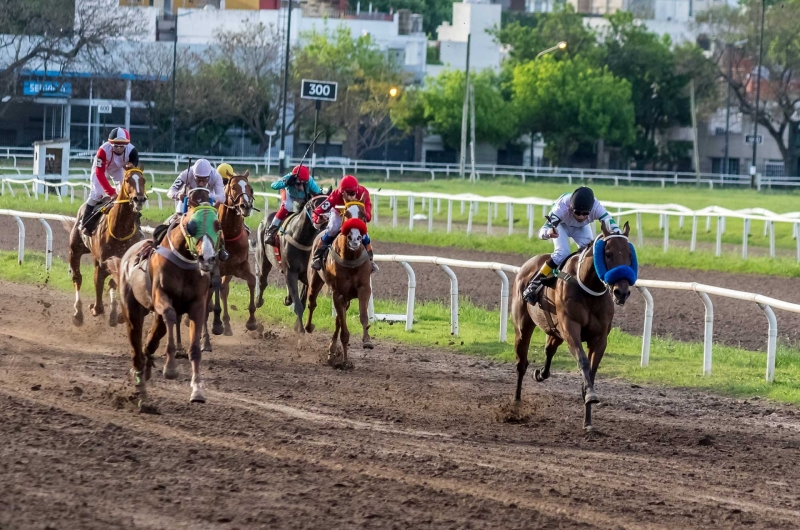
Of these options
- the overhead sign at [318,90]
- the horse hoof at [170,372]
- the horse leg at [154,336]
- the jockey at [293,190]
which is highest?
the overhead sign at [318,90]

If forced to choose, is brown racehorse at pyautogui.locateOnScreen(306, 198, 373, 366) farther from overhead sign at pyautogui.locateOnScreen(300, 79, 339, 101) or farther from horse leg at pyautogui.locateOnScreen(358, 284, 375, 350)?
overhead sign at pyautogui.locateOnScreen(300, 79, 339, 101)

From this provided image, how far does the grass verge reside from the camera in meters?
10.8

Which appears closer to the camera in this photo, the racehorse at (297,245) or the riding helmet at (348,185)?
the riding helmet at (348,185)

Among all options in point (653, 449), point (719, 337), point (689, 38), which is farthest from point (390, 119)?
point (653, 449)

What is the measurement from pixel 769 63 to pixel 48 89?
125ft

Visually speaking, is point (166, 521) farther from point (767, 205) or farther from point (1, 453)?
point (767, 205)

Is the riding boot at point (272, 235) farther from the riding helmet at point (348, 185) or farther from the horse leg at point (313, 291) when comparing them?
the riding helmet at point (348, 185)

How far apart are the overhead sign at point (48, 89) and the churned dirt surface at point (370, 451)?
1615 inches

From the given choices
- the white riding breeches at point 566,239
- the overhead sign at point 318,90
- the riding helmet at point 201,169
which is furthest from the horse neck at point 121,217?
the overhead sign at point 318,90

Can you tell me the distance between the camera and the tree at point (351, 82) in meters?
58.8

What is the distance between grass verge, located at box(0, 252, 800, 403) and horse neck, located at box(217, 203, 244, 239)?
1583 mm

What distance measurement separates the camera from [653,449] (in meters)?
7.99

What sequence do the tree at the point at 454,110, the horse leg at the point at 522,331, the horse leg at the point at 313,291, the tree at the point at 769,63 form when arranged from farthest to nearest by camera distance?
the tree at the point at 769,63 → the tree at the point at 454,110 → the horse leg at the point at 313,291 → the horse leg at the point at 522,331

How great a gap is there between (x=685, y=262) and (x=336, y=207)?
982 centimetres
